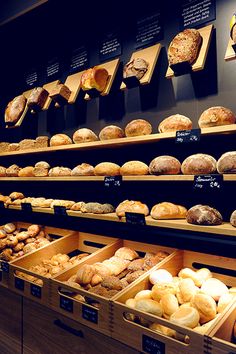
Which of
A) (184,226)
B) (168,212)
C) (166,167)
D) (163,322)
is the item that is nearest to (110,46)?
(166,167)

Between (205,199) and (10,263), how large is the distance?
1.50 m

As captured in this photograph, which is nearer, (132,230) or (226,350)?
(226,350)

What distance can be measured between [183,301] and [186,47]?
144 centimetres

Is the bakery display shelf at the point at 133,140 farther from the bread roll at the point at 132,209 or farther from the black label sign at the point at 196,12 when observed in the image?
the black label sign at the point at 196,12

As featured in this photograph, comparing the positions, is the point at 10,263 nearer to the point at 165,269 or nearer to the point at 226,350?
the point at 165,269

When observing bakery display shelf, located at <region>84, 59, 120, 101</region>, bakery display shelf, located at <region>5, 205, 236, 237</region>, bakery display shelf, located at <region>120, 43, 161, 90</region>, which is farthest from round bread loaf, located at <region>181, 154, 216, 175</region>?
bakery display shelf, located at <region>84, 59, 120, 101</region>

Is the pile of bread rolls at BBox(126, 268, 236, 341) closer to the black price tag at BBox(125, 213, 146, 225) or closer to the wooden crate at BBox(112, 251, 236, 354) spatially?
the wooden crate at BBox(112, 251, 236, 354)

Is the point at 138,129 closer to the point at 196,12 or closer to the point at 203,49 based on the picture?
the point at 203,49

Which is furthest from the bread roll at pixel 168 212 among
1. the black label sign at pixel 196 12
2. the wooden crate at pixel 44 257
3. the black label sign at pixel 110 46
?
the black label sign at pixel 110 46

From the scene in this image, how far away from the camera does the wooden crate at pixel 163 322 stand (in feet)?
4.41

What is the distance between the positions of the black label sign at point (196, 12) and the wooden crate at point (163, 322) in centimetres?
153

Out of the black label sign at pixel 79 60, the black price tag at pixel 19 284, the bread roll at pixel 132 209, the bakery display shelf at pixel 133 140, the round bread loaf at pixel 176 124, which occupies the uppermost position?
the black label sign at pixel 79 60

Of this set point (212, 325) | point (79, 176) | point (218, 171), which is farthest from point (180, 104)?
point (212, 325)

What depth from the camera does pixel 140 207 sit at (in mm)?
2107
